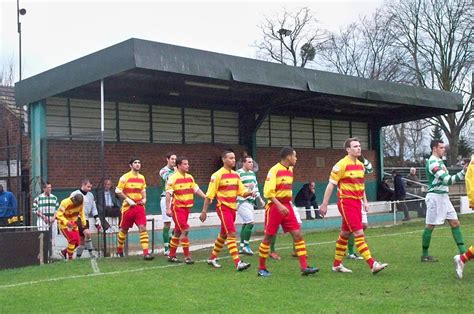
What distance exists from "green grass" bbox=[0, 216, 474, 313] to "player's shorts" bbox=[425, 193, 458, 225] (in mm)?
728

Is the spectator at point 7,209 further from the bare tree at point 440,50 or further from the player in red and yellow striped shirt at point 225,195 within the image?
the bare tree at point 440,50

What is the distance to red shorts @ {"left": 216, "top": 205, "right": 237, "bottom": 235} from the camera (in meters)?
10.3

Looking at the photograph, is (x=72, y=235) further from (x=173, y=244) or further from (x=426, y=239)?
(x=426, y=239)

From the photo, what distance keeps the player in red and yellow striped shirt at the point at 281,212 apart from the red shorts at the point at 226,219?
0.87 m

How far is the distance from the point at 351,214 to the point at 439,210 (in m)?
1.95

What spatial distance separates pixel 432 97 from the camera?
23.6m

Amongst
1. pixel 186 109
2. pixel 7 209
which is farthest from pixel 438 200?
pixel 186 109

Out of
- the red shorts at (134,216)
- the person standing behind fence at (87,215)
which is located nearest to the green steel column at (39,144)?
the person standing behind fence at (87,215)

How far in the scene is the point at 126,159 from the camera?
753 inches

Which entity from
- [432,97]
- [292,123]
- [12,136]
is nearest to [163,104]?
[12,136]

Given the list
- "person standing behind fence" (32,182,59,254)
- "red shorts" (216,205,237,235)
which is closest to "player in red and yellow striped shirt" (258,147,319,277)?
"red shorts" (216,205,237,235)

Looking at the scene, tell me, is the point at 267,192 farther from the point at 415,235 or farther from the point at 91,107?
the point at 91,107

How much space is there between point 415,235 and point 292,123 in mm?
9383

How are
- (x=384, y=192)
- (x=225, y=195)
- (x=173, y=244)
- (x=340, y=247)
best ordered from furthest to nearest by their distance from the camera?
(x=384, y=192) → (x=173, y=244) → (x=225, y=195) → (x=340, y=247)
